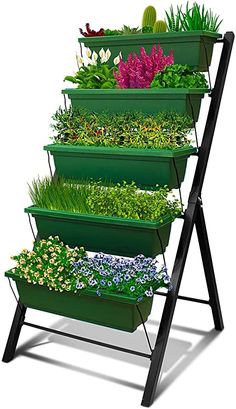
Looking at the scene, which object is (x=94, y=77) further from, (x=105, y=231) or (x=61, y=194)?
(x=105, y=231)

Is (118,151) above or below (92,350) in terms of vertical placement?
above

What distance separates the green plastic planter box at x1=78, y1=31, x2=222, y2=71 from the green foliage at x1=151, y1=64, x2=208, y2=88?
0.11 metres

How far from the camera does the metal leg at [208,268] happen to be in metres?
3.88

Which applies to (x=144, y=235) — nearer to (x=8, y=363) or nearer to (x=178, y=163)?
(x=178, y=163)

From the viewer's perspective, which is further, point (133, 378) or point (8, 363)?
point (8, 363)

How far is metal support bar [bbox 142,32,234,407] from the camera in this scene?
10.9 feet

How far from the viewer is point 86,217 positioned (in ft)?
11.5

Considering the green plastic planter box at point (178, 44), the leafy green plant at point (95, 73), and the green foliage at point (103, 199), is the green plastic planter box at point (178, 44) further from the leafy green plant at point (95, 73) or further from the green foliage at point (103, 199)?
the green foliage at point (103, 199)

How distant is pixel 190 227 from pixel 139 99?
2.57ft

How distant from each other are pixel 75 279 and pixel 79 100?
1105mm

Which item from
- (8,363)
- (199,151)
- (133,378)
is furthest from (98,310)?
(199,151)

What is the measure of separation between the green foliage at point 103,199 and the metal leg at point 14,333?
0.65 m

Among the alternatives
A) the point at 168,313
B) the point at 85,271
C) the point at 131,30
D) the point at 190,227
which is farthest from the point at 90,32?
the point at 168,313

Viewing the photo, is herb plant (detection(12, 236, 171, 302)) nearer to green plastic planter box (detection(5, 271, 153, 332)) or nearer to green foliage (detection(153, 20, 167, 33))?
green plastic planter box (detection(5, 271, 153, 332))
